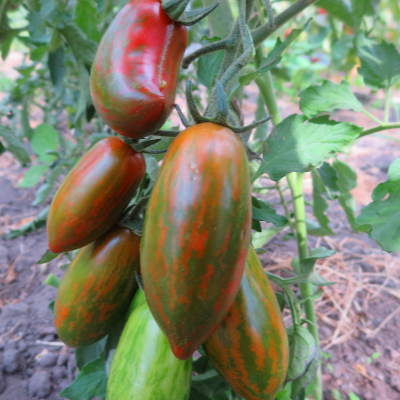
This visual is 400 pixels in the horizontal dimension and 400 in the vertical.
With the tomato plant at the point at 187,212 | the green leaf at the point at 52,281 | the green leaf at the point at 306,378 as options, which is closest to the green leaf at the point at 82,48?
the tomato plant at the point at 187,212

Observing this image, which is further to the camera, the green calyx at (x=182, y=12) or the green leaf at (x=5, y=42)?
the green leaf at (x=5, y=42)

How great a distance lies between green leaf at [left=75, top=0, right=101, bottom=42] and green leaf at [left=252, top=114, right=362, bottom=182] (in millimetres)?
632

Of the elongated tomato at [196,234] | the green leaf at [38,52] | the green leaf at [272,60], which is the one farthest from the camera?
the green leaf at [38,52]

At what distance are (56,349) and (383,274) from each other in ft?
4.76

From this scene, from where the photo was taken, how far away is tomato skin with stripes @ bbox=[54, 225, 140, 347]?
2.00 feet

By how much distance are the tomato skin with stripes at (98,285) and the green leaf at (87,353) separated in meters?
0.18

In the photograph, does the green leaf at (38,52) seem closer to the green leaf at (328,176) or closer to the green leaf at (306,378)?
the green leaf at (328,176)

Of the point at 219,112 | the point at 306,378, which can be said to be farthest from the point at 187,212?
the point at 306,378

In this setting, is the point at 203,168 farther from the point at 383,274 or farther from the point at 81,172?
the point at 383,274

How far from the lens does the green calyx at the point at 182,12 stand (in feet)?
1.58

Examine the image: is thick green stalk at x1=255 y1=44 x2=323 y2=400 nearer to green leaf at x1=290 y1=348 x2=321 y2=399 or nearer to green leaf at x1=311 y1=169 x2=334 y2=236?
green leaf at x1=311 y1=169 x2=334 y2=236

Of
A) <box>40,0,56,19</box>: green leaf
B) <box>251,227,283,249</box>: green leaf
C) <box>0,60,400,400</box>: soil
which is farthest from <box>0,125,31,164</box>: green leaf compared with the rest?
<box>251,227,283,249</box>: green leaf

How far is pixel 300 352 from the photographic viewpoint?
66cm

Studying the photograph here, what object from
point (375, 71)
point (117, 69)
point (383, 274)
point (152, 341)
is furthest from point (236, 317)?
point (383, 274)
